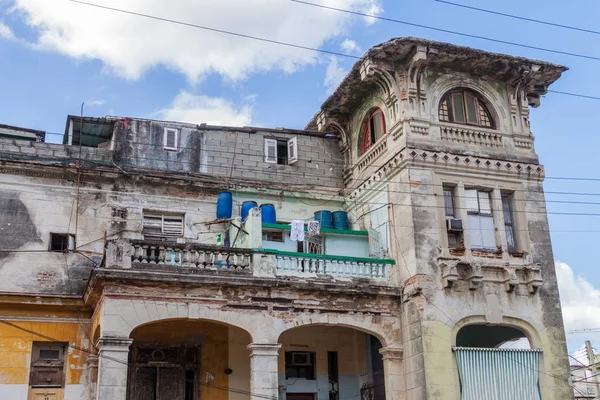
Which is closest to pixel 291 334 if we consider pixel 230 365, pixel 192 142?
pixel 230 365

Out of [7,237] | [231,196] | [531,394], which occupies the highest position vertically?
[231,196]

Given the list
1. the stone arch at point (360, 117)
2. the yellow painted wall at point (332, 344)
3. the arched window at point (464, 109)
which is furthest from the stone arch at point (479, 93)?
the yellow painted wall at point (332, 344)

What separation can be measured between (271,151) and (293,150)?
682mm

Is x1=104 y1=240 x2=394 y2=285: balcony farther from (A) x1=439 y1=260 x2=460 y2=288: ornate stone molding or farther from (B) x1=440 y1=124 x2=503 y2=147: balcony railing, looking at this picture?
(B) x1=440 y1=124 x2=503 y2=147: balcony railing

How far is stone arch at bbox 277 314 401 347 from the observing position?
1736cm

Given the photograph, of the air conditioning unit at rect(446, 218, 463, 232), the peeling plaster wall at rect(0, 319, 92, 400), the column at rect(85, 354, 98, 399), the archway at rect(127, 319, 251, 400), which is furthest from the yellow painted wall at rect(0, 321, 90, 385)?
the air conditioning unit at rect(446, 218, 463, 232)

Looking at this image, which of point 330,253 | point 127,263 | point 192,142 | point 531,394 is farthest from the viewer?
point 192,142

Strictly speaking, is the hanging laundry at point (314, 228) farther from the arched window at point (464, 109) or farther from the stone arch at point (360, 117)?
the arched window at point (464, 109)

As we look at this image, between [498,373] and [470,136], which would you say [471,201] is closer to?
[470,136]

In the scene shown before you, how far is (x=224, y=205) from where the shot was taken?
1978 centimetres

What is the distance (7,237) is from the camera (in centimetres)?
1828

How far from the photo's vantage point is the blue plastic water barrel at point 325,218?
811 inches

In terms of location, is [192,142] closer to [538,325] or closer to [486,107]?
[486,107]

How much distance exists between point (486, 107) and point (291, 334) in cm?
848
